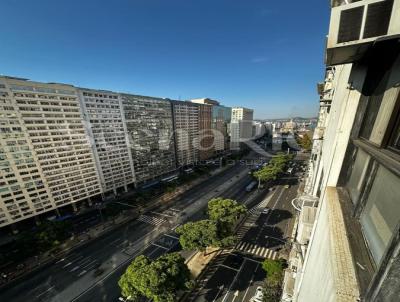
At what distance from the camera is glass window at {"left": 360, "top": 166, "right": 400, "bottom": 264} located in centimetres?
237

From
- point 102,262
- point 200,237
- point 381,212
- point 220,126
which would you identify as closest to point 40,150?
point 102,262

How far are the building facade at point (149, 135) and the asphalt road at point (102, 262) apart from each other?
750 inches

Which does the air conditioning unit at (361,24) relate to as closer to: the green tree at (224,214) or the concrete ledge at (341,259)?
the concrete ledge at (341,259)

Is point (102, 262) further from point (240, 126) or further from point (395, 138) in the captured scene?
point (240, 126)

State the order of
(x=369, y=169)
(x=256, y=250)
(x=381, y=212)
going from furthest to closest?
(x=256, y=250) < (x=369, y=169) < (x=381, y=212)

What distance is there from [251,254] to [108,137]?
4254cm

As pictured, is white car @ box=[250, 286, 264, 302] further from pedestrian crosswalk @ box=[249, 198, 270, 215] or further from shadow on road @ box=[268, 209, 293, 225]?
pedestrian crosswalk @ box=[249, 198, 270, 215]

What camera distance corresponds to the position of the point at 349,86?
190 inches

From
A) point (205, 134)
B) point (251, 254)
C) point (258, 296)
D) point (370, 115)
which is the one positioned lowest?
point (251, 254)

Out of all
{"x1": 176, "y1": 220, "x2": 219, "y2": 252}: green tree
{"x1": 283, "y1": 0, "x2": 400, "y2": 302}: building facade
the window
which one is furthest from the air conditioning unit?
{"x1": 176, "y1": 220, "x2": 219, "y2": 252}: green tree

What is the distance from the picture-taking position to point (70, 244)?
3369 centimetres

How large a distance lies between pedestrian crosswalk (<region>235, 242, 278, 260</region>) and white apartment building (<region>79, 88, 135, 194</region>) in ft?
123

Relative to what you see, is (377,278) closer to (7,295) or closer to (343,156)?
(343,156)

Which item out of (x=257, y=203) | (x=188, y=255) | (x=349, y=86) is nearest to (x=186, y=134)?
(x=257, y=203)
